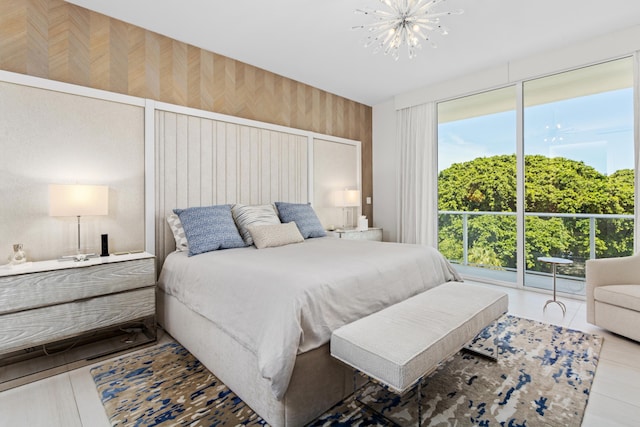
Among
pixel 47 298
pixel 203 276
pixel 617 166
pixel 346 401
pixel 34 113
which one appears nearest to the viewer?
pixel 346 401

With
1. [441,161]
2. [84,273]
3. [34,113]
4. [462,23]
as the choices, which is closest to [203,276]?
[84,273]

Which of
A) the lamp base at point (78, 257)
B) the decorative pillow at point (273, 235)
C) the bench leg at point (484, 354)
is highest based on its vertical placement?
the decorative pillow at point (273, 235)

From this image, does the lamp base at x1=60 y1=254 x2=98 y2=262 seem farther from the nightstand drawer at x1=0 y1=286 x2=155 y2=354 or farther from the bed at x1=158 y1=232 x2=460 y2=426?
the bed at x1=158 y1=232 x2=460 y2=426

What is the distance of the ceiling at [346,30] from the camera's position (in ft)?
8.79

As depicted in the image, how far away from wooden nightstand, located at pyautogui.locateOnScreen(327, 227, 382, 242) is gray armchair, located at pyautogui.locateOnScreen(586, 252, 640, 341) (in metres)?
2.51

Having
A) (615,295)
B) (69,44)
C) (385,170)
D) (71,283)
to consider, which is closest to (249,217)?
(71,283)

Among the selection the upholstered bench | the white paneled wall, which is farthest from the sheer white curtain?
the upholstered bench

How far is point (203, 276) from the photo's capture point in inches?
87.4

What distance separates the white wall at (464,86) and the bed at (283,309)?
276 centimetres

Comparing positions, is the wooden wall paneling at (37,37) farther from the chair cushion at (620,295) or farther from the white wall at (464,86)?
the chair cushion at (620,295)

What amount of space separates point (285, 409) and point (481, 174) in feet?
13.5

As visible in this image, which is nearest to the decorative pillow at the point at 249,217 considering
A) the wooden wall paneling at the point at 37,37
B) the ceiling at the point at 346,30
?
the ceiling at the point at 346,30

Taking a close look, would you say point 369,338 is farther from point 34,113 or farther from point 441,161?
point 441,161

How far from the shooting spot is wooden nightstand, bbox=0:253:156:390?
1.98 metres
